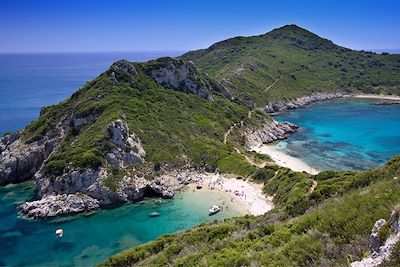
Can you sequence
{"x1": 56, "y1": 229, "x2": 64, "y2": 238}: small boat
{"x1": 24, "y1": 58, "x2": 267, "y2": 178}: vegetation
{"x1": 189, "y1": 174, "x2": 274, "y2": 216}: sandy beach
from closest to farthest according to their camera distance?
{"x1": 56, "y1": 229, "x2": 64, "y2": 238}: small boat
{"x1": 189, "y1": 174, "x2": 274, "y2": 216}: sandy beach
{"x1": 24, "y1": 58, "x2": 267, "y2": 178}: vegetation

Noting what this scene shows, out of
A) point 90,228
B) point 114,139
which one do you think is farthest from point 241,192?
point 114,139

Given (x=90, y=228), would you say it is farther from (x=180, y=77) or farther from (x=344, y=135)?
(x=344, y=135)

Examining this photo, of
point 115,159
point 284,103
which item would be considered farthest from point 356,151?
point 284,103

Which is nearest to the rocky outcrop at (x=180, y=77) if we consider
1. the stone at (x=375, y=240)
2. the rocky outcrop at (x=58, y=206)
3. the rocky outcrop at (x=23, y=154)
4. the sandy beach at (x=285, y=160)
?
the sandy beach at (x=285, y=160)

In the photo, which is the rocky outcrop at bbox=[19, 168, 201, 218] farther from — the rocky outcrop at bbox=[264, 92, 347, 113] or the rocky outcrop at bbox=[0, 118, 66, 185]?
the rocky outcrop at bbox=[264, 92, 347, 113]

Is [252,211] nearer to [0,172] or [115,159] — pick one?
[115,159]

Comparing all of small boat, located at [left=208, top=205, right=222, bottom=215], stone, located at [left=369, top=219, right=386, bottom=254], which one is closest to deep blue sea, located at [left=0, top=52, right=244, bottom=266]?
small boat, located at [left=208, top=205, right=222, bottom=215]
